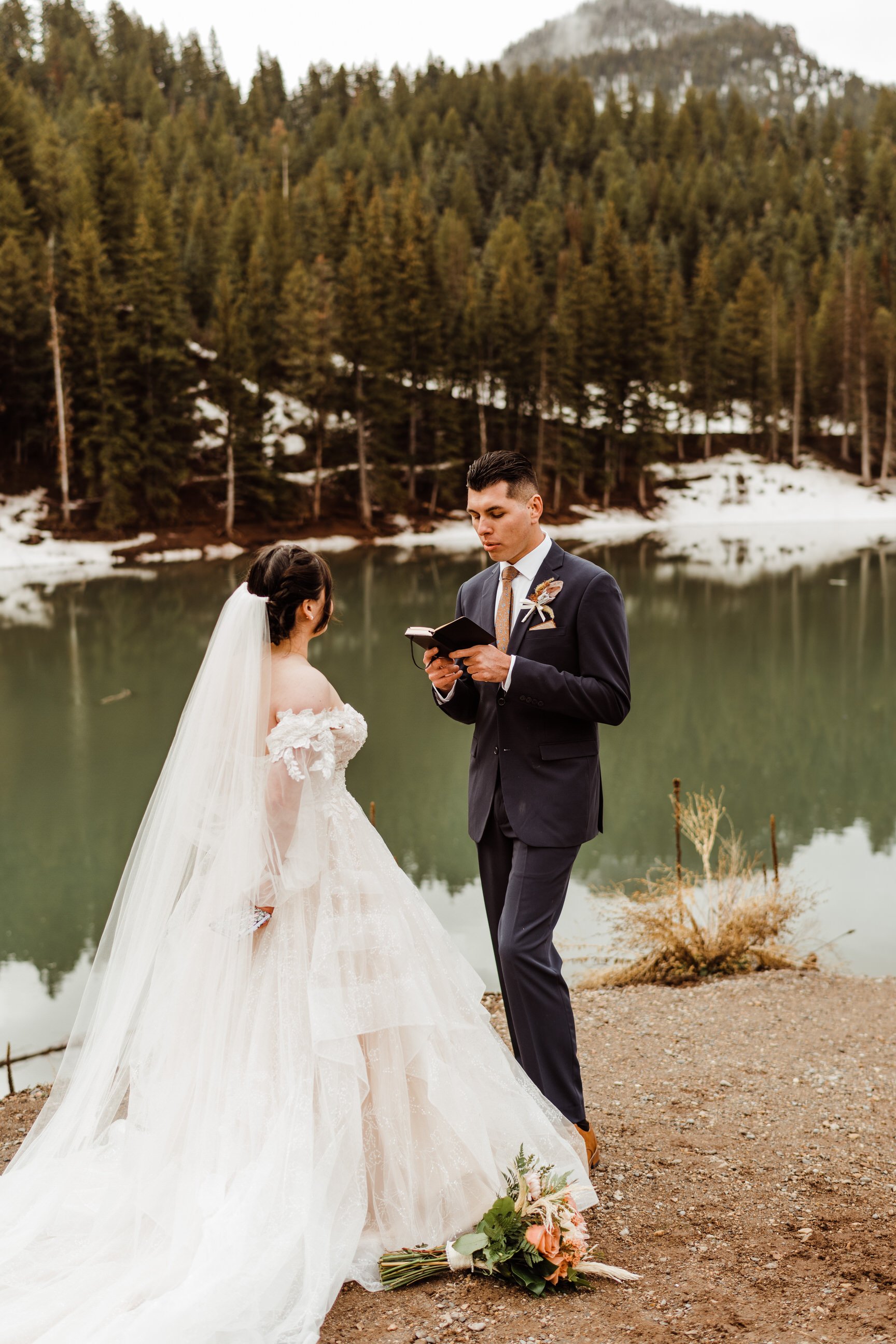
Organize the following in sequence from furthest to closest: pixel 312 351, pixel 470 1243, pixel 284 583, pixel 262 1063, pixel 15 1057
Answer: pixel 312 351 < pixel 15 1057 < pixel 284 583 < pixel 262 1063 < pixel 470 1243

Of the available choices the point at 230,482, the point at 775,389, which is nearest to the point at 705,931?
the point at 230,482

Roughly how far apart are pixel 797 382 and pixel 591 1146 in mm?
59802

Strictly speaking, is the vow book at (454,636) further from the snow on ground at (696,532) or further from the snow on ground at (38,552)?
the snow on ground at (38,552)

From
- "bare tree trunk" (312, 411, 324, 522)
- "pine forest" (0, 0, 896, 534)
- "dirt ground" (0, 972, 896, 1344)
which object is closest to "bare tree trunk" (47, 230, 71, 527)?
"pine forest" (0, 0, 896, 534)

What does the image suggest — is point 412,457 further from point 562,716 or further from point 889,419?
point 562,716

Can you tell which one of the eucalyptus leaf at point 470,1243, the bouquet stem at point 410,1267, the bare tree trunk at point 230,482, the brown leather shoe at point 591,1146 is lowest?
the brown leather shoe at point 591,1146

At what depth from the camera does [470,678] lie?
3859 millimetres

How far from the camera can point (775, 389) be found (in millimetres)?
57562

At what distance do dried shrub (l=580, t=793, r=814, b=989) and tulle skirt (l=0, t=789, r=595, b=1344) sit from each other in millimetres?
3189

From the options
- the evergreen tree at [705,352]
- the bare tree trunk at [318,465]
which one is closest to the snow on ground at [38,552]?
the bare tree trunk at [318,465]

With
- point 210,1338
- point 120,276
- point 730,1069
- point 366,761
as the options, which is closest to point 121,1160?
point 210,1338

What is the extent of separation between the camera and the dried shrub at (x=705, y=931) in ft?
21.0

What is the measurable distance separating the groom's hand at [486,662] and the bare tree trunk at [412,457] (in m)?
43.8

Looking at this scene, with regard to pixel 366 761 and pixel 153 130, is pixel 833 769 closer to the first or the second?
pixel 366 761
